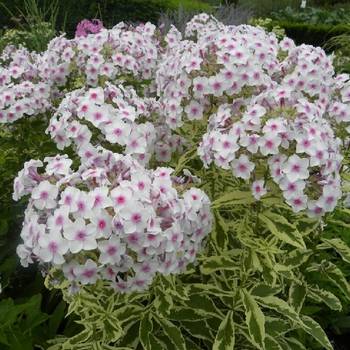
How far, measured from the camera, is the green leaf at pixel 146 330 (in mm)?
2424

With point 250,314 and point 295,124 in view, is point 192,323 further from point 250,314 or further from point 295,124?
point 295,124

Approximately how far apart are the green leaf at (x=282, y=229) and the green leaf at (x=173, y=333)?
0.53 m

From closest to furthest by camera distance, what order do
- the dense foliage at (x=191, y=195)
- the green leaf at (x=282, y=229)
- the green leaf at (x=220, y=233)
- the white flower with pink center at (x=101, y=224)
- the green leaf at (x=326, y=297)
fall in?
the white flower with pink center at (x=101, y=224), the dense foliage at (x=191, y=195), the green leaf at (x=282, y=229), the green leaf at (x=220, y=233), the green leaf at (x=326, y=297)

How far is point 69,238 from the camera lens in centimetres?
188

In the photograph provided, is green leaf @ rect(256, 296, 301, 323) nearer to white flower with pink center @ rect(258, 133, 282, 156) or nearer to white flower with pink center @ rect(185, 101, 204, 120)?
white flower with pink center @ rect(258, 133, 282, 156)

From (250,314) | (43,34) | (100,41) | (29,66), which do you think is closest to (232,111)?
(250,314)

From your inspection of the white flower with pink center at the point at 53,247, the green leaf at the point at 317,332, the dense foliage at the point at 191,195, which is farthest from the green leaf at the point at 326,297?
the white flower with pink center at the point at 53,247

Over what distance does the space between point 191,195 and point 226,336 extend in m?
0.65

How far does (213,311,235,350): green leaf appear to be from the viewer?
2430 millimetres

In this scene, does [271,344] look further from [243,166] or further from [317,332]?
[243,166]

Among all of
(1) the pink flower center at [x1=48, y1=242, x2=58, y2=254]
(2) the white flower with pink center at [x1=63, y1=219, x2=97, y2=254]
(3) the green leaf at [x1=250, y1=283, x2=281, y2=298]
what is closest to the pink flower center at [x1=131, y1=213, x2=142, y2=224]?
(2) the white flower with pink center at [x1=63, y1=219, x2=97, y2=254]

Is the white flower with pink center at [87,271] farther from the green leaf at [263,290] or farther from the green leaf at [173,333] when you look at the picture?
the green leaf at [263,290]

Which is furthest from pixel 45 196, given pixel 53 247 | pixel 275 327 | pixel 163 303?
pixel 275 327

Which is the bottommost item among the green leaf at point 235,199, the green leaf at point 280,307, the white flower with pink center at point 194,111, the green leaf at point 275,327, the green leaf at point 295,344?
the green leaf at point 295,344
